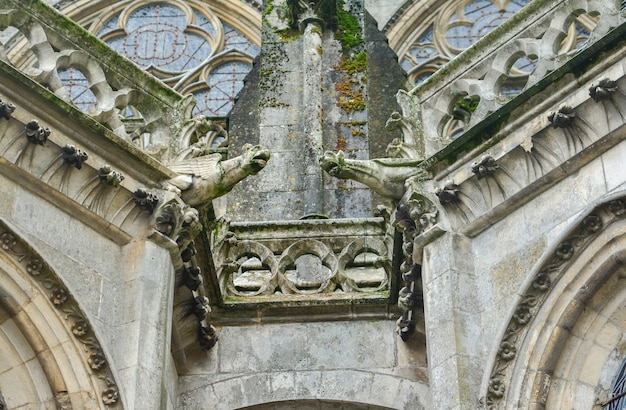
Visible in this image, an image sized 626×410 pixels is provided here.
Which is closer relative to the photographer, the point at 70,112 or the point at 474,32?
the point at 70,112

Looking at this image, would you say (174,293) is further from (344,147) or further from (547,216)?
(344,147)

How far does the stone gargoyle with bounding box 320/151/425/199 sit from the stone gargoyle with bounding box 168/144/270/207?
47 cm

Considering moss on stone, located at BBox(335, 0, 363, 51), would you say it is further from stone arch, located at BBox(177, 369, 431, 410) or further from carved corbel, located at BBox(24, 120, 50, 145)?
carved corbel, located at BBox(24, 120, 50, 145)

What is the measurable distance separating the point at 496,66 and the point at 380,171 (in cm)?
104

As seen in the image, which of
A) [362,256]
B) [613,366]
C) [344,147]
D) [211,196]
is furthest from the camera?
[344,147]

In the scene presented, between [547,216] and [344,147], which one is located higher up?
[344,147]

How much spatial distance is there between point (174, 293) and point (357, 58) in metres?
4.78

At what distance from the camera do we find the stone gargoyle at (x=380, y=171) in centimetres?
1134

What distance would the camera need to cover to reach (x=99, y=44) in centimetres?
1141

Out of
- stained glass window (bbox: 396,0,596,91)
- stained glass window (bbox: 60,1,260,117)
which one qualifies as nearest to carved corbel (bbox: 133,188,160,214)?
stained glass window (bbox: 60,1,260,117)

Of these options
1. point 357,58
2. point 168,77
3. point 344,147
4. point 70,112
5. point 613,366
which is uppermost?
point 168,77

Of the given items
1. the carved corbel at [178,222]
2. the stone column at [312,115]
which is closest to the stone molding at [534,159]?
the carved corbel at [178,222]

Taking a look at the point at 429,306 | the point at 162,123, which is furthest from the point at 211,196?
the point at 429,306

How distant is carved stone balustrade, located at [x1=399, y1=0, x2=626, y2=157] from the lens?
→ 1090 cm
